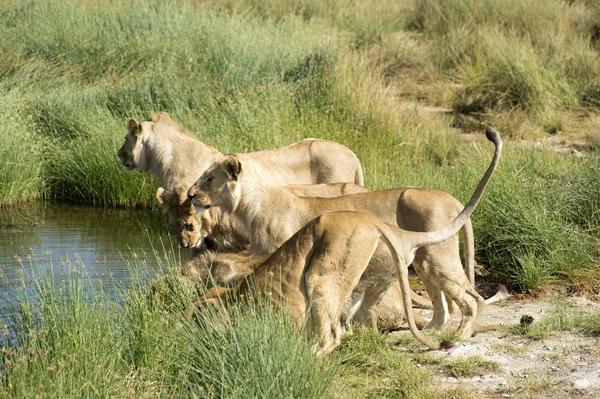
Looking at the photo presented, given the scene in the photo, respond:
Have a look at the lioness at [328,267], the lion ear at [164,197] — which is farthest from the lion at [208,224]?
the lioness at [328,267]

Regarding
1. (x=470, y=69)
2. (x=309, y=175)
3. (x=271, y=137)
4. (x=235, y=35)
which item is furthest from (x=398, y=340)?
(x=470, y=69)

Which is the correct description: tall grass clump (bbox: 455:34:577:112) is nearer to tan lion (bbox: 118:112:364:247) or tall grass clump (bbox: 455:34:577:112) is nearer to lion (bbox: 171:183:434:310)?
tan lion (bbox: 118:112:364:247)

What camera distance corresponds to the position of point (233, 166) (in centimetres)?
858

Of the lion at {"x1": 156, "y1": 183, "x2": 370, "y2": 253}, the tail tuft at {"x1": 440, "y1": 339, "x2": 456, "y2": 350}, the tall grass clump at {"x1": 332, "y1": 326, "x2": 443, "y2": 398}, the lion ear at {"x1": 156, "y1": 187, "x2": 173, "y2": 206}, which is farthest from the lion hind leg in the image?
the lion ear at {"x1": 156, "y1": 187, "x2": 173, "y2": 206}

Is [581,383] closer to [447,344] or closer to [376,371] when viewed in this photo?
[447,344]

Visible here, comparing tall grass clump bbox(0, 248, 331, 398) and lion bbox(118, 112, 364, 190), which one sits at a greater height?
tall grass clump bbox(0, 248, 331, 398)

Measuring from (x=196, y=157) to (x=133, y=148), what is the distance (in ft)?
2.91

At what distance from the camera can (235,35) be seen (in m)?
17.9

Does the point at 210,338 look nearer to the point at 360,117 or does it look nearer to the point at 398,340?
the point at 398,340

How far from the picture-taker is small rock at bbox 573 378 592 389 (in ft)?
22.0

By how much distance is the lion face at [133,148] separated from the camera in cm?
1150

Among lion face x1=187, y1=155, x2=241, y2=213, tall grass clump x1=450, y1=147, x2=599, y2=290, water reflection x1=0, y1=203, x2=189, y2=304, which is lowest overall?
water reflection x1=0, y1=203, x2=189, y2=304

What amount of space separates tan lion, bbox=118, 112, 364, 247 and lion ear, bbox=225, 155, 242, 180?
1337 millimetres

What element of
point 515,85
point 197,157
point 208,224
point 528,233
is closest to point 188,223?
point 208,224
